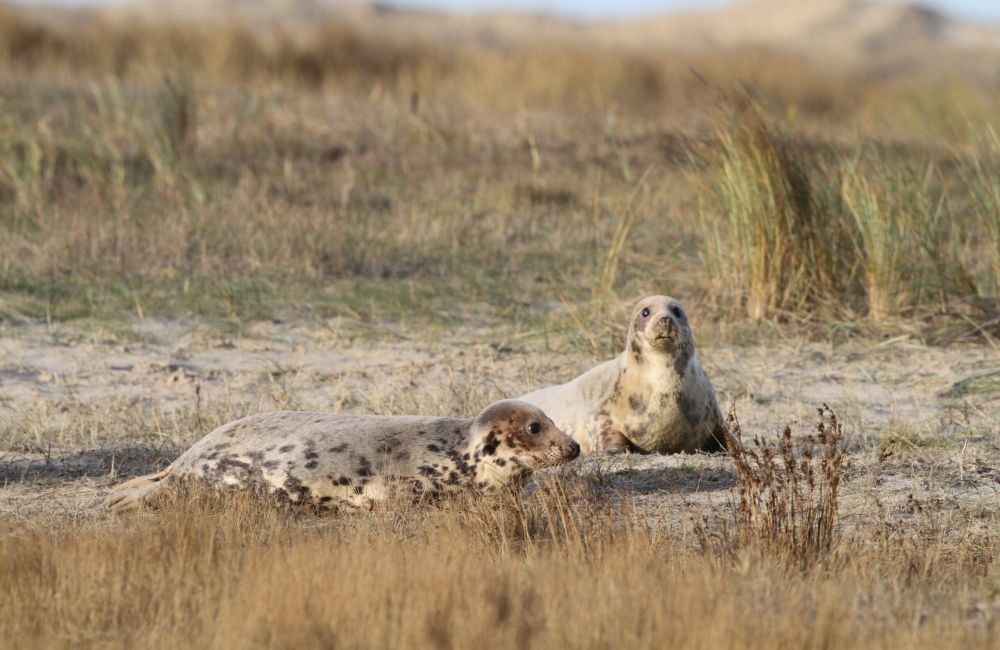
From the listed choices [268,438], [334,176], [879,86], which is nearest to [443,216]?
[334,176]

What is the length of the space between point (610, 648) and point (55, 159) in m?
9.44

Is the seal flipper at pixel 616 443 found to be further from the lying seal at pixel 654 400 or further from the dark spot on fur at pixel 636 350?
the dark spot on fur at pixel 636 350

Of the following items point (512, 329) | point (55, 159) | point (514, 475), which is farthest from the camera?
point (55, 159)

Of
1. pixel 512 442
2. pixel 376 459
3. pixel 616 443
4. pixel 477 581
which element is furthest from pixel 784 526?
pixel 616 443

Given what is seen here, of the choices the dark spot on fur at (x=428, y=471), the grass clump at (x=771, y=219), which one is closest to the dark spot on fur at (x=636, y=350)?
the dark spot on fur at (x=428, y=471)

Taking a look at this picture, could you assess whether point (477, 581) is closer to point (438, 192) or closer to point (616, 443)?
point (616, 443)

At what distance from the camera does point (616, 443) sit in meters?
6.09

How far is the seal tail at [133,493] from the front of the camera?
512cm

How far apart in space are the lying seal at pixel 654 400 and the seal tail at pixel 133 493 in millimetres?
1810

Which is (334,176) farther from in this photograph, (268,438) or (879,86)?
(879,86)

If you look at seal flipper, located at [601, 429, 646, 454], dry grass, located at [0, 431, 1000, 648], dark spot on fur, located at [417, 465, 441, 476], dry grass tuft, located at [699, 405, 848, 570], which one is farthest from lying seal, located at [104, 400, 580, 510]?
seal flipper, located at [601, 429, 646, 454]

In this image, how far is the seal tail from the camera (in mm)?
5117

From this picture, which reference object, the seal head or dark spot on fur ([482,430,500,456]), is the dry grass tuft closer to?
the seal head

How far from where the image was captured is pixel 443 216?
11086 millimetres
